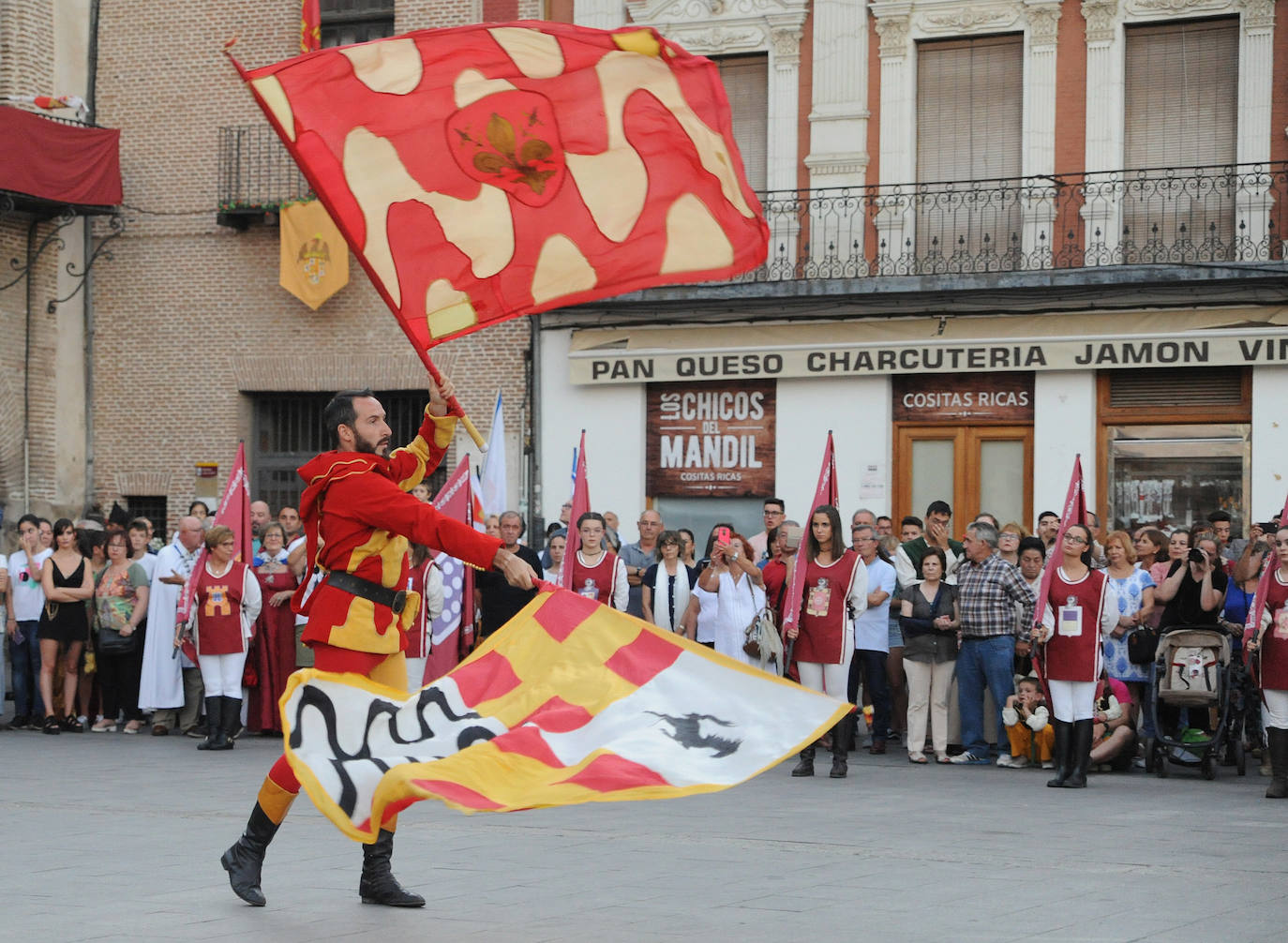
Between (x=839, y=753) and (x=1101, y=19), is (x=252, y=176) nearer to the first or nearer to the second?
(x=1101, y=19)

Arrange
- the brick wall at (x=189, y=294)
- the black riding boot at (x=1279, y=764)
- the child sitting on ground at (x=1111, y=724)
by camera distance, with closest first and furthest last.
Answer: the black riding boot at (x=1279, y=764) < the child sitting on ground at (x=1111, y=724) < the brick wall at (x=189, y=294)

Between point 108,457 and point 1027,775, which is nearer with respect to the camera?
point 1027,775

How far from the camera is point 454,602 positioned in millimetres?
16266

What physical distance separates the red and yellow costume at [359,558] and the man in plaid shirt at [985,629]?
7588 mm

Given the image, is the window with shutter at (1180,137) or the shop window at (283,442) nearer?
the window with shutter at (1180,137)

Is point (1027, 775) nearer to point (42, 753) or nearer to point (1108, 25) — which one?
point (42, 753)

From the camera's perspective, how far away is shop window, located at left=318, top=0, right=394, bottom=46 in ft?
85.3

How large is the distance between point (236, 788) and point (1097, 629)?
6.04 meters

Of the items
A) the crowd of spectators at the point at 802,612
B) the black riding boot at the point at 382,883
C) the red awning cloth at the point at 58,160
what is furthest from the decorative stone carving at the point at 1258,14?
the black riding boot at the point at 382,883

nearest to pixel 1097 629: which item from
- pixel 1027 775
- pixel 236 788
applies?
pixel 1027 775

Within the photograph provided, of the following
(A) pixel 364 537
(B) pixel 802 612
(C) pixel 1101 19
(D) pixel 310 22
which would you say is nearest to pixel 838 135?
(C) pixel 1101 19

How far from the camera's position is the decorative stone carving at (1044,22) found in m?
22.7

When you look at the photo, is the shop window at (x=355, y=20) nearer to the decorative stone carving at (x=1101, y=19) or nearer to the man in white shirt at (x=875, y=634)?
the decorative stone carving at (x=1101, y=19)

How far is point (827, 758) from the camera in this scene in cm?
1516
